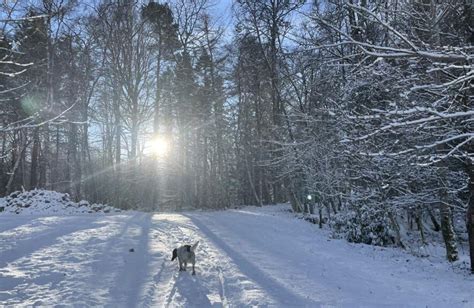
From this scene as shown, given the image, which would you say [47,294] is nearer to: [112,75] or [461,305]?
[461,305]

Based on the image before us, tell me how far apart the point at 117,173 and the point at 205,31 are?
41.4 ft

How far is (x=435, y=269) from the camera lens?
A: 10.6 m

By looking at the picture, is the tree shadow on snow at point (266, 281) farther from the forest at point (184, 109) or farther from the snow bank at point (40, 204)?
the snow bank at point (40, 204)

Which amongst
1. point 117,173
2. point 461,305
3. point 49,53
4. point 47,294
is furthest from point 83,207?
point 461,305

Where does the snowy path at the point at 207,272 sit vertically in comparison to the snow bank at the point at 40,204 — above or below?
below

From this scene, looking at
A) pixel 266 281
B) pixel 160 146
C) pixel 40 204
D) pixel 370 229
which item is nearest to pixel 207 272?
pixel 266 281

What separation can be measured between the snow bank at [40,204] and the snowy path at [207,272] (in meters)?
5.17

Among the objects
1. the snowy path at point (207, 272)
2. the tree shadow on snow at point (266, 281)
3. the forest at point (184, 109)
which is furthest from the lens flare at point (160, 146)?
the tree shadow on snow at point (266, 281)

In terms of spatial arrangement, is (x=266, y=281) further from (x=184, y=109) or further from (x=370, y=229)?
(x=184, y=109)

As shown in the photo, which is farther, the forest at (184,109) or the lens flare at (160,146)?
the lens flare at (160,146)

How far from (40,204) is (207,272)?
46.2ft

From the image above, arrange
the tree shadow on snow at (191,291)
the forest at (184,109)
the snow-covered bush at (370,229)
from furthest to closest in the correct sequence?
the forest at (184,109) < the snow-covered bush at (370,229) < the tree shadow on snow at (191,291)

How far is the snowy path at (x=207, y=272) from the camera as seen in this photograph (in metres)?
7.14

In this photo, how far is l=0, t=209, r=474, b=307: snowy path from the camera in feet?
23.4
